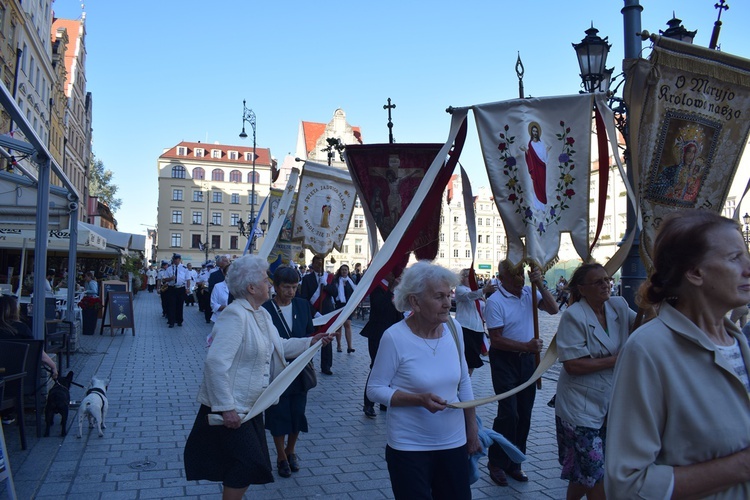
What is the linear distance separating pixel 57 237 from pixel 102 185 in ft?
234

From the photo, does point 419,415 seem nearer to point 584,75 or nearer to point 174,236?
point 584,75

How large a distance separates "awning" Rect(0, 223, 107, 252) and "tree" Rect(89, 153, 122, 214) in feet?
216

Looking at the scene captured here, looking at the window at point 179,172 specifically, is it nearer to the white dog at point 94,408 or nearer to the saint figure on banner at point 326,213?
the saint figure on banner at point 326,213

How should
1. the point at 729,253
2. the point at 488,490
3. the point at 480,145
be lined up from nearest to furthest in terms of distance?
1. the point at 729,253
2. the point at 480,145
3. the point at 488,490

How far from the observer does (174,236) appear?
8212 cm

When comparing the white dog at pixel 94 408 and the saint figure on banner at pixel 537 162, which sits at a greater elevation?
the saint figure on banner at pixel 537 162

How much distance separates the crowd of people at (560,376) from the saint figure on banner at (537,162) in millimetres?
506

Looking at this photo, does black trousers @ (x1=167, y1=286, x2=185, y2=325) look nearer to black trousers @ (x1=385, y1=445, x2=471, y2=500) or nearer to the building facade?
black trousers @ (x1=385, y1=445, x2=471, y2=500)

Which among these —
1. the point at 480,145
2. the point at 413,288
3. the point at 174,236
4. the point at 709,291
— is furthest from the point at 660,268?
the point at 174,236

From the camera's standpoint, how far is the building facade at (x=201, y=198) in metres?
81.8

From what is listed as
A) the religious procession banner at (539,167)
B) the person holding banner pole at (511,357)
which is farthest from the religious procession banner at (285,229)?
the religious procession banner at (539,167)

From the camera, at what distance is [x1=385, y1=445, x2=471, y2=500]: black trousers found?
10.0 feet

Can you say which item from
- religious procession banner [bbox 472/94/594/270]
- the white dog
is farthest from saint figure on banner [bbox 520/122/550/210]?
the white dog

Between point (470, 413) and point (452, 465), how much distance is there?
0.37m
